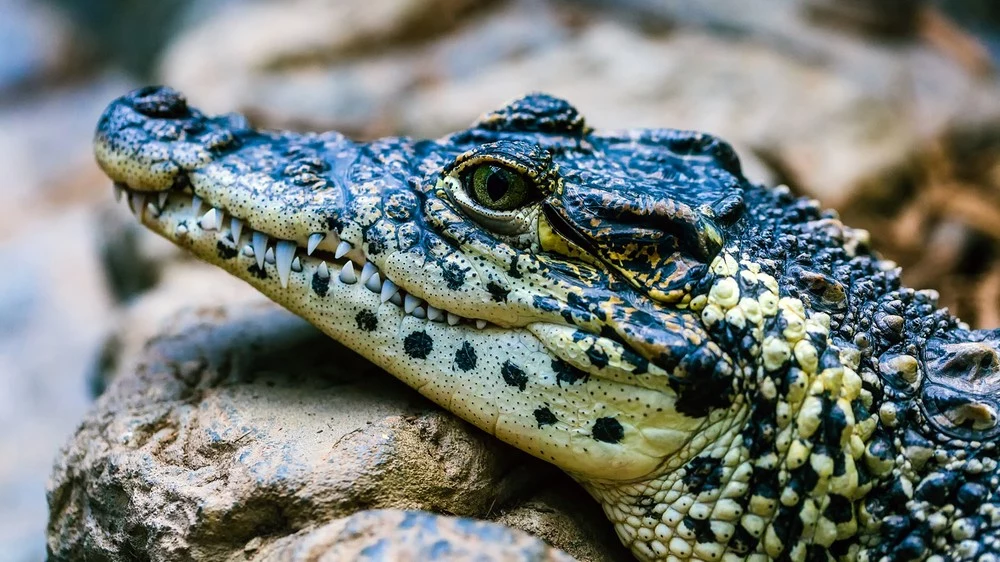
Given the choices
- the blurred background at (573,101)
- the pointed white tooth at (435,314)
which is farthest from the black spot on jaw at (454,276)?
the blurred background at (573,101)

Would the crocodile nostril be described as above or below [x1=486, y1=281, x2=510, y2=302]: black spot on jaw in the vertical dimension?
below

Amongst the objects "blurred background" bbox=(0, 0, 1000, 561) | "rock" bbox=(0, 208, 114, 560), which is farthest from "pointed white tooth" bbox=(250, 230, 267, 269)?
"rock" bbox=(0, 208, 114, 560)

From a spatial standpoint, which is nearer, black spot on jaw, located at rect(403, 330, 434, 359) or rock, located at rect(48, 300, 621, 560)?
rock, located at rect(48, 300, 621, 560)

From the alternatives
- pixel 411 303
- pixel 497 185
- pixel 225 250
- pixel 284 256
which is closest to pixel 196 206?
pixel 225 250

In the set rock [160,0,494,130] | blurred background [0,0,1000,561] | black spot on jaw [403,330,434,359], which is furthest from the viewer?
rock [160,0,494,130]

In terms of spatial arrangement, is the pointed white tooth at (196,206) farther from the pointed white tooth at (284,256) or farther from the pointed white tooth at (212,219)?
the pointed white tooth at (284,256)

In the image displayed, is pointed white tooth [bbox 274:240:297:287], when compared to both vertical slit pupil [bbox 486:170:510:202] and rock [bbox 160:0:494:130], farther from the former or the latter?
rock [bbox 160:0:494:130]

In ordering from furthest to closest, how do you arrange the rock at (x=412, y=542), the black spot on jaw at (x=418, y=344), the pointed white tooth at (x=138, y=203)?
the pointed white tooth at (x=138, y=203)
the black spot on jaw at (x=418, y=344)
the rock at (x=412, y=542)
